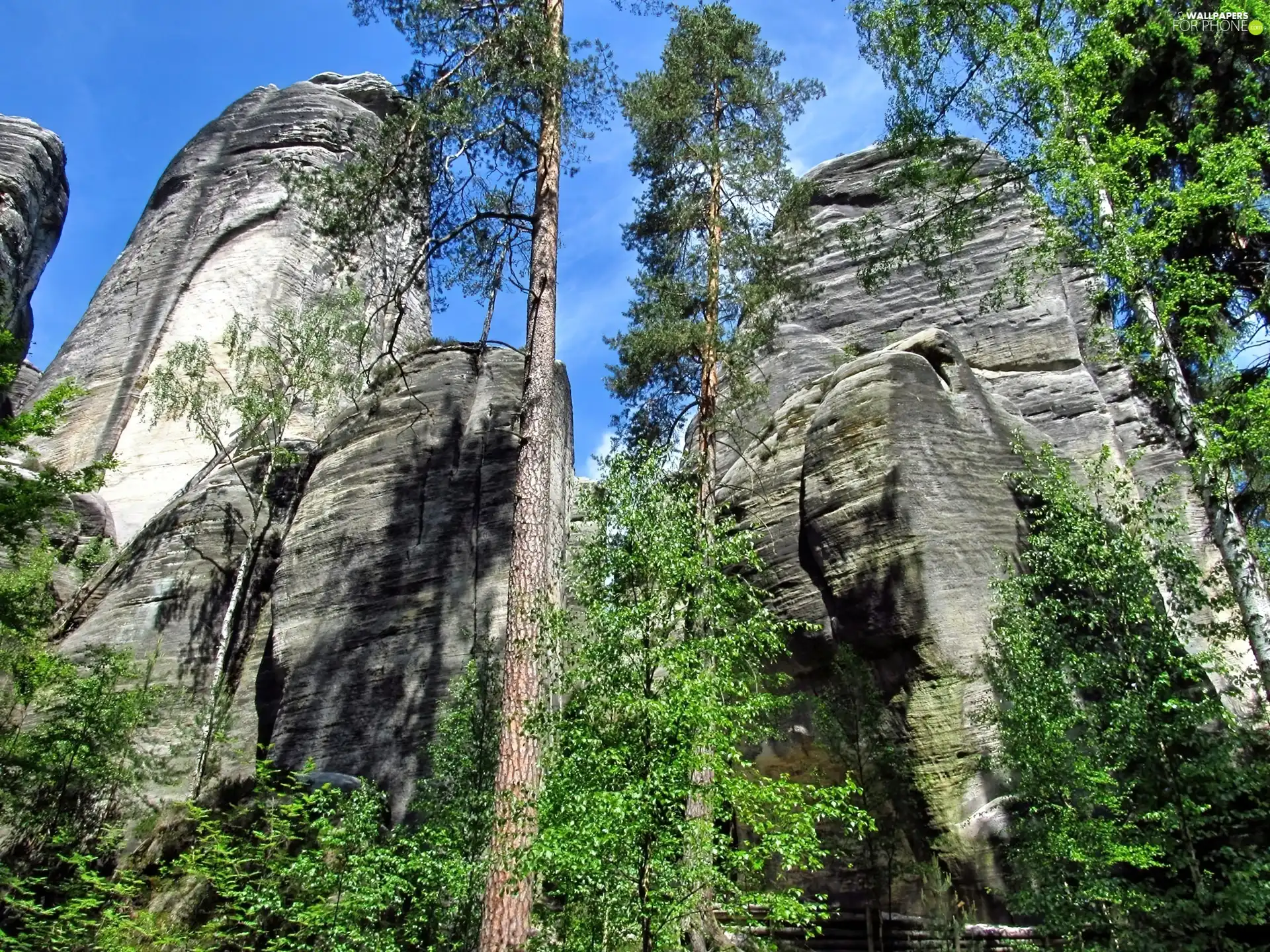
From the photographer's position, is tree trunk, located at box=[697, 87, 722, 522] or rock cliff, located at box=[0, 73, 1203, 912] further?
tree trunk, located at box=[697, 87, 722, 522]

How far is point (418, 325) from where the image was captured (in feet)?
114

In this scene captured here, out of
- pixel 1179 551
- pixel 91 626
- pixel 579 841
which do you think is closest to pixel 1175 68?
pixel 1179 551

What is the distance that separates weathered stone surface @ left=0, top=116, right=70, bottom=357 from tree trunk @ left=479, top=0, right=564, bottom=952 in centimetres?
2074

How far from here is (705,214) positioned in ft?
57.4

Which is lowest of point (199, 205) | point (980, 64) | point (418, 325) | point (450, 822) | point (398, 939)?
point (398, 939)

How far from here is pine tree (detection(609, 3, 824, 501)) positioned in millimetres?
16359

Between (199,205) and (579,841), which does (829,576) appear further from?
(199,205)

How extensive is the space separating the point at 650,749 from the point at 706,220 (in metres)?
12.0

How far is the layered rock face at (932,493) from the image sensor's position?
13797 millimetres

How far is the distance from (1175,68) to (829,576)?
9.48 m

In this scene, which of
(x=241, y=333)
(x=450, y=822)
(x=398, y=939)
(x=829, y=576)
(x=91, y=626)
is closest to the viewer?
(x=398, y=939)

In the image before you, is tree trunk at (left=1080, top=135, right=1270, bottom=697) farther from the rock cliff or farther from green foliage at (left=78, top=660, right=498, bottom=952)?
green foliage at (left=78, top=660, right=498, bottom=952)

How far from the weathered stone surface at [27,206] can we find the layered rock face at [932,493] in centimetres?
Result: 2225

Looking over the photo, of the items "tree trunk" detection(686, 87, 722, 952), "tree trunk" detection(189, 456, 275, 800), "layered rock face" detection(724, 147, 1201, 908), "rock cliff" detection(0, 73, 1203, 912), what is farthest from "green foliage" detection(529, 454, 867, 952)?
"tree trunk" detection(189, 456, 275, 800)
